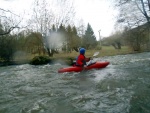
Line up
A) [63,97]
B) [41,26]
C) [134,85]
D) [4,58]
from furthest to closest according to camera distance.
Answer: [41,26]
[4,58]
[134,85]
[63,97]

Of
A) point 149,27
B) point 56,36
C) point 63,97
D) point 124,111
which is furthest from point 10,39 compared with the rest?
point 124,111

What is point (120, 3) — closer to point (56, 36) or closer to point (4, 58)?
point (56, 36)

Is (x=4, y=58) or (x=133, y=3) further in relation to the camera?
(x=4, y=58)

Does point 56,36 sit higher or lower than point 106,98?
higher

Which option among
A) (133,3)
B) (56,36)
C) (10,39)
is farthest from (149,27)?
(10,39)

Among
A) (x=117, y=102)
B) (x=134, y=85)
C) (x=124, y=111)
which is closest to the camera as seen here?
(x=124, y=111)

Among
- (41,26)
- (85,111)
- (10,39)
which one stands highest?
(41,26)

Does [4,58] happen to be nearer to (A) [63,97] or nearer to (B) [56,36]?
(B) [56,36]

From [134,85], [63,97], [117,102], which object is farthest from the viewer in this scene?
[134,85]

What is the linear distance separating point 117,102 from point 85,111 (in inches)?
40.1

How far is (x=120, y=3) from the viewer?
21109 mm

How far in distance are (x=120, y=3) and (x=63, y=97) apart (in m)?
17.4

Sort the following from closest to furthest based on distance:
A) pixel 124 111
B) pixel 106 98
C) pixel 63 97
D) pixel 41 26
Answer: pixel 124 111, pixel 106 98, pixel 63 97, pixel 41 26

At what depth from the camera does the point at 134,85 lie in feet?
23.2
